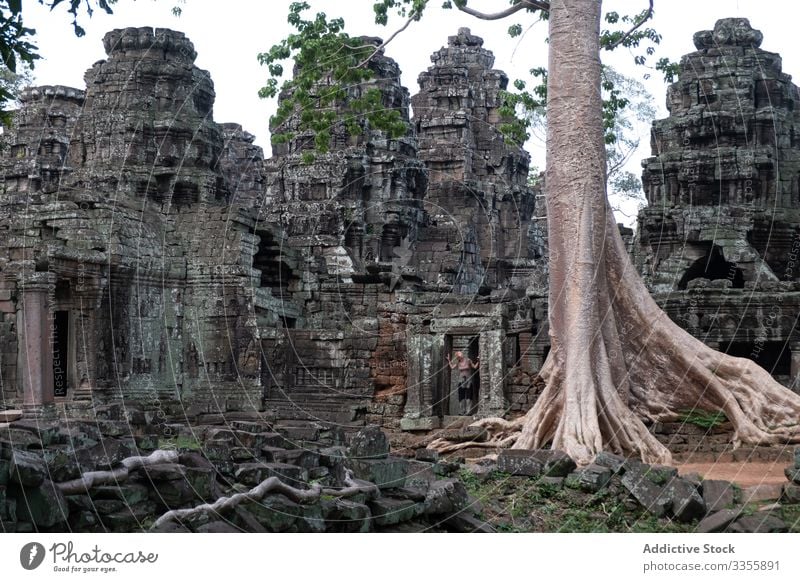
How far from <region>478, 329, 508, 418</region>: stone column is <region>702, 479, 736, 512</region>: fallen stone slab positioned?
7826mm

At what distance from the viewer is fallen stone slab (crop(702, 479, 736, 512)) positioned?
34.1ft

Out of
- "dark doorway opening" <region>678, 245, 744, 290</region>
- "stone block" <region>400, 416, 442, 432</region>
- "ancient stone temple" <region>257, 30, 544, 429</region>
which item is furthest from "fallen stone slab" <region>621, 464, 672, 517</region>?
"dark doorway opening" <region>678, 245, 744, 290</region>

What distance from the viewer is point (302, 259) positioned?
81.3 ft

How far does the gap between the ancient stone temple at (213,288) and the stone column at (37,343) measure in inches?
1.2

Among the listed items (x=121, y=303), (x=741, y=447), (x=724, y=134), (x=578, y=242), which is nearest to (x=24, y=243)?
(x=121, y=303)

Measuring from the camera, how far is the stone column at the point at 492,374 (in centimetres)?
1869

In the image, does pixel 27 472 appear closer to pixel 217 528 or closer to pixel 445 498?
pixel 217 528

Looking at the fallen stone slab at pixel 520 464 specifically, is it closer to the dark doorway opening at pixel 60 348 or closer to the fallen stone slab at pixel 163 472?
the fallen stone slab at pixel 163 472

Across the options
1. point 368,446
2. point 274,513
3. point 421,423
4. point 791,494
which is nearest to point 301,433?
point 421,423

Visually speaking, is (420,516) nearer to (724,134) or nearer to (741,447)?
(741,447)

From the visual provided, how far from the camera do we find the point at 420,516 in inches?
371

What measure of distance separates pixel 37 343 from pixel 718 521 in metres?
11.5

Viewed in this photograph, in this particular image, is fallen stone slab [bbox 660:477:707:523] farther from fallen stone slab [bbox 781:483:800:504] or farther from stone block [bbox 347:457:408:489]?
stone block [bbox 347:457:408:489]

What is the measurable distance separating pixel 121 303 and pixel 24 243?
2.14 metres
